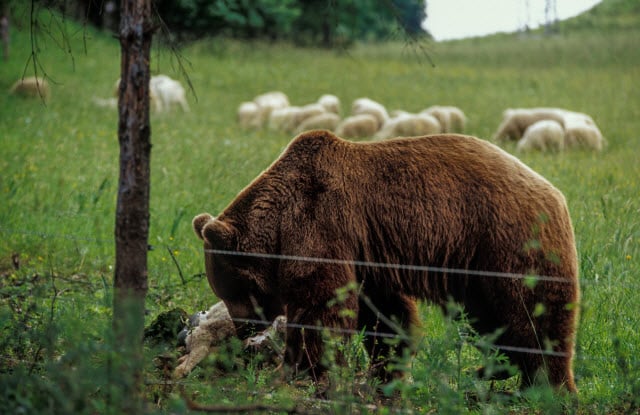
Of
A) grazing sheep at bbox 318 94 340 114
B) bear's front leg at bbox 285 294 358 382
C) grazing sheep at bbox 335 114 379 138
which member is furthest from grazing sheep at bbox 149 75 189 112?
bear's front leg at bbox 285 294 358 382

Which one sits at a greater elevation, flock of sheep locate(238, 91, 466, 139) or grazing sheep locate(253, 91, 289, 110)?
grazing sheep locate(253, 91, 289, 110)

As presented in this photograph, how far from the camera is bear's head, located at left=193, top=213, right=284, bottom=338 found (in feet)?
Result: 17.8

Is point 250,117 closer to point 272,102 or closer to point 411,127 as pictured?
point 272,102

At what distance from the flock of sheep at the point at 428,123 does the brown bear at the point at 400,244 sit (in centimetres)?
913

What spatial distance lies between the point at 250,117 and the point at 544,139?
8319mm

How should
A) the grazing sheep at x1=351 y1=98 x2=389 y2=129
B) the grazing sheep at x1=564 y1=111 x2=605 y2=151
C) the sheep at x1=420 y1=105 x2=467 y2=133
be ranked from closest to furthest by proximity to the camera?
the grazing sheep at x1=564 y1=111 x2=605 y2=151, the sheep at x1=420 y1=105 x2=467 y2=133, the grazing sheep at x1=351 y1=98 x2=389 y2=129

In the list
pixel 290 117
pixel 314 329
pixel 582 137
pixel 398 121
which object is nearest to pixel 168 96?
pixel 290 117

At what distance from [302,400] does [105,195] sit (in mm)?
6658

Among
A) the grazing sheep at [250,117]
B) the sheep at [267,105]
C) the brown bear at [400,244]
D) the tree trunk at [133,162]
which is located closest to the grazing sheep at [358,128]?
the grazing sheep at [250,117]

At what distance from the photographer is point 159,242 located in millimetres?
8844

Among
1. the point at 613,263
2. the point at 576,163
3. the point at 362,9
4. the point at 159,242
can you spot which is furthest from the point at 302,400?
the point at 362,9

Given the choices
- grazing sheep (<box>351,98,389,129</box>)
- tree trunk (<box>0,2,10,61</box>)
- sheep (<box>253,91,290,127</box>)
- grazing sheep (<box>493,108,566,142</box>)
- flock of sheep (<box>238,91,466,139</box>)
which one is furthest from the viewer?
tree trunk (<box>0,2,10,61</box>)

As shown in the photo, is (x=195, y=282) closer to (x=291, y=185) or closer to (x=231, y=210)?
(x=231, y=210)

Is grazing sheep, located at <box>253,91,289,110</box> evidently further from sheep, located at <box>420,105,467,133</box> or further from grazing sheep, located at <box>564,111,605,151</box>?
grazing sheep, located at <box>564,111,605,151</box>
